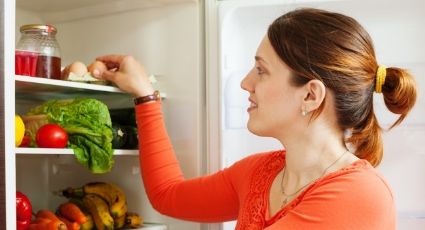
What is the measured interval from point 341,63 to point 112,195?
2.44 ft

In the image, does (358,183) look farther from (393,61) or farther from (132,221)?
(132,221)

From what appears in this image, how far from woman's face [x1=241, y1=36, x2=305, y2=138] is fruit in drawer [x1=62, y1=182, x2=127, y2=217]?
489mm

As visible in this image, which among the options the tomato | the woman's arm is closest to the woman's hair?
the woman's arm

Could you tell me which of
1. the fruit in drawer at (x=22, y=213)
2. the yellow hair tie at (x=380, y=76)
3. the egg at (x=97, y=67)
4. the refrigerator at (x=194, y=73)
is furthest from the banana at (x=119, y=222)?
the yellow hair tie at (x=380, y=76)

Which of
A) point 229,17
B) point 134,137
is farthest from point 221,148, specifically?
point 229,17

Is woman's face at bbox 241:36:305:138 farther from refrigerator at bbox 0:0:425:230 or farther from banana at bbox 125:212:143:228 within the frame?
banana at bbox 125:212:143:228

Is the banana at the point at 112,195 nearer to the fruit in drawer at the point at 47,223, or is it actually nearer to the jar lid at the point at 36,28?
the fruit in drawer at the point at 47,223

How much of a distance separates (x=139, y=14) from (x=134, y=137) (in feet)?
1.21

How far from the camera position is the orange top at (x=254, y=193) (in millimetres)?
1096

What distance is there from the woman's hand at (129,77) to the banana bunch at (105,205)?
297 millimetres

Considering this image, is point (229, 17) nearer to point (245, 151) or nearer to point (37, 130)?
point (245, 151)

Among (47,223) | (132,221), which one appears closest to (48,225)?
(47,223)

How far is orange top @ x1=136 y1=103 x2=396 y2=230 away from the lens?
3.59 feet

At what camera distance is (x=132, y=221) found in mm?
1561
